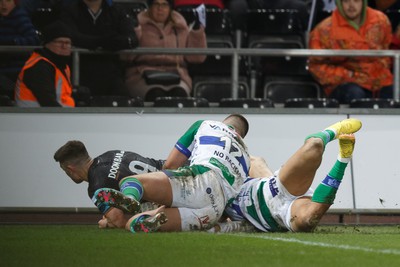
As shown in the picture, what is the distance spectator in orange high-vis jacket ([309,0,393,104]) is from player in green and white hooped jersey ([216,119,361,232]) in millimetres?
3682

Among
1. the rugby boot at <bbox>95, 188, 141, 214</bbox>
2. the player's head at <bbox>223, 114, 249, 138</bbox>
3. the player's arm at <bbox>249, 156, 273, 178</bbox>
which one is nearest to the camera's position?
the rugby boot at <bbox>95, 188, 141, 214</bbox>

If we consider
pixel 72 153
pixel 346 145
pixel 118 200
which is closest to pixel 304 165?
pixel 346 145

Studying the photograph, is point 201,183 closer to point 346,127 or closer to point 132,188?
point 132,188

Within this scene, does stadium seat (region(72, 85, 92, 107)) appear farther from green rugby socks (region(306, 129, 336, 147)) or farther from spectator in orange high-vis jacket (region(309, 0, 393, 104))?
green rugby socks (region(306, 129, 336, 147))

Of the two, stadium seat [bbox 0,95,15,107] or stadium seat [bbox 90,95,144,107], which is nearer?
stadium seat [bbox 0,95,15,107]

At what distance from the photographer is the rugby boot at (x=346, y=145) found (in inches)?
338

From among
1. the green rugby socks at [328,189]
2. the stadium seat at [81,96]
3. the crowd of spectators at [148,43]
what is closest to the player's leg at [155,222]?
the green rugby socks at [328,189]

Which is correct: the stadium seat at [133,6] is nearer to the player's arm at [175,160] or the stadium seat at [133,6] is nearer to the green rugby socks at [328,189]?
the player's arm at [175,160]

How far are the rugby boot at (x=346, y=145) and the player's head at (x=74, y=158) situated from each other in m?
2.38

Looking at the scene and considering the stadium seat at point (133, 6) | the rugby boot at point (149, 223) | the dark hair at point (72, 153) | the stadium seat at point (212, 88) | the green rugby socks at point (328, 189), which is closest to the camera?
the rugby boot at point (149, 223)

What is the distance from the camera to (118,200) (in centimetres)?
790

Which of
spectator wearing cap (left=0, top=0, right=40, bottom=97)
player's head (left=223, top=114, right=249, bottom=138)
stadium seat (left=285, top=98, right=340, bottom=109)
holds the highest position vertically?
spectator wearing cap (left=0, top=0, right=40, bottom=97)

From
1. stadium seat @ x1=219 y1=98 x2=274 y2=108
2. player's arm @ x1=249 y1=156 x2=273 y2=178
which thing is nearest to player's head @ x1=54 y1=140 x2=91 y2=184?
player's arm @ x1=249 y1=156 x2=273 y2=178

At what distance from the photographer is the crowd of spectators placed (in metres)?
12.2
